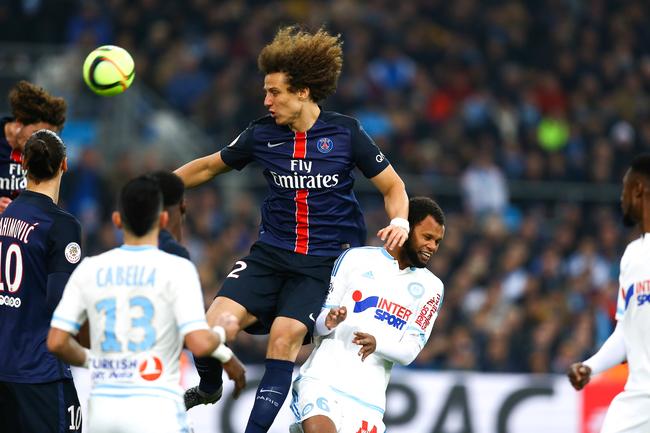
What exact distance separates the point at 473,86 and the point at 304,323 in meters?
12.8

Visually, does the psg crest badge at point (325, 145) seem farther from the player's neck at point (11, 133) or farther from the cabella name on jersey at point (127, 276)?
the cabella name on jersey at point (127, 276)

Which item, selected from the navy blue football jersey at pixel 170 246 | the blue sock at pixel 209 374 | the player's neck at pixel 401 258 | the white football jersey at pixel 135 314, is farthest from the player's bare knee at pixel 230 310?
the white football jersey at pixel 135 314

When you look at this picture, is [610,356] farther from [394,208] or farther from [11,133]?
[11,133]

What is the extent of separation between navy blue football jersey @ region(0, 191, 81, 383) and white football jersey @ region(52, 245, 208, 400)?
100 cm

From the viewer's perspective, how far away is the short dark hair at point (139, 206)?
6.05 metres

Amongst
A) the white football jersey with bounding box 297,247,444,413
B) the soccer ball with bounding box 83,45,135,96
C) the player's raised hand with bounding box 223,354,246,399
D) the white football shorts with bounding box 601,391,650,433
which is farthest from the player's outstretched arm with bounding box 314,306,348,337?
the soccer ball with bounding box 83,45,135,96

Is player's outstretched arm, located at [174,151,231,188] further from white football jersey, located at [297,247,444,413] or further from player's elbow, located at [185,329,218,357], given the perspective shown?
player's elbow, located at [185,329,218,357]

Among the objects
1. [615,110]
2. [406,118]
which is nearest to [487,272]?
[406,118]

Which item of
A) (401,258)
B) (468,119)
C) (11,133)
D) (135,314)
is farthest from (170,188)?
(468,119)

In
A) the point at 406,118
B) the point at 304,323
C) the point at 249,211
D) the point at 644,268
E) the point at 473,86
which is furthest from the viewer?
the point at 473,86

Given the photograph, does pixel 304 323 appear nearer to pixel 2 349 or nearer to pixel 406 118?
pixel 2 349

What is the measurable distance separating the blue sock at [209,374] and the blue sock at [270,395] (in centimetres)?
28

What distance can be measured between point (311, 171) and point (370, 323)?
105 centimetres

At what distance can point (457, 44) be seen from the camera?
20578 mm
